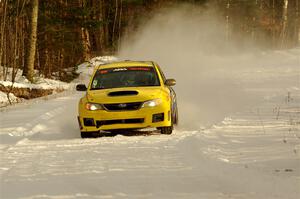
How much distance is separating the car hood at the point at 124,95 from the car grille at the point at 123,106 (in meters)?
0.06

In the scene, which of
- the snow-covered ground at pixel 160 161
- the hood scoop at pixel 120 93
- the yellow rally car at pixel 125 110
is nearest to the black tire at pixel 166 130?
the yellow rally car at pixel 125 110

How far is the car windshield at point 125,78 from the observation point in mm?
12758

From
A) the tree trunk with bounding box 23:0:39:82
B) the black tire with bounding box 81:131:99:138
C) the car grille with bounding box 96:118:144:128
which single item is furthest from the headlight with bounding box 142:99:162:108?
the tree trunk with bounding box 23:0:39:82

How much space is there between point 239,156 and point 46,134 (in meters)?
5.53

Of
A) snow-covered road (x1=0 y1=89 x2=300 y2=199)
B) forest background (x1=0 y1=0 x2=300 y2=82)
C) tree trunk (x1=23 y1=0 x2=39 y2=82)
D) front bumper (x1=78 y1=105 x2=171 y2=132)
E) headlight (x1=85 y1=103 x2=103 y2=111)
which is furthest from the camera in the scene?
forest background (x1=0 y1=0 x2=300 y2=82)

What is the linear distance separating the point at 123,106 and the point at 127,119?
0.83 feet

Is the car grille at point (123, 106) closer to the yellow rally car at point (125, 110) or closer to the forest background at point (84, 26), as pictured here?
the yellow rally car at point (125, 110)

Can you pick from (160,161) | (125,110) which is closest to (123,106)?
(125,110)

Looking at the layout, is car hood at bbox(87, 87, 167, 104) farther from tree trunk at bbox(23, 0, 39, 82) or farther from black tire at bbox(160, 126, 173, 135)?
tree trunk at bbox(23, 0, 39, 82)

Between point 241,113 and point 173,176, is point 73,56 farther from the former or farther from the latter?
point 173,176

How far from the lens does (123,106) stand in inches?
453

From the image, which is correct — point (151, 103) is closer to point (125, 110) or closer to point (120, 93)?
point (125, 110)

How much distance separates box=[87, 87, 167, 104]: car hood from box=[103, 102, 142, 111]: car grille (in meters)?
0.06

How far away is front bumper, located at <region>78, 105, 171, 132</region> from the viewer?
11453 millimetres
